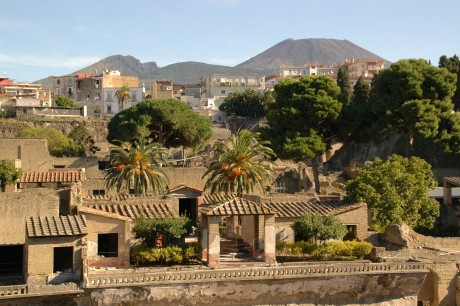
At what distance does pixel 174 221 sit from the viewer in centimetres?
2581

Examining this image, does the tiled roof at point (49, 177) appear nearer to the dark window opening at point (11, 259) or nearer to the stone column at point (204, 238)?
the dark window opening at point (11, 259)

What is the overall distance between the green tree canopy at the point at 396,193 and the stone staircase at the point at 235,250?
22.0 ft

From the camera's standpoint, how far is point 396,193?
34688 mm

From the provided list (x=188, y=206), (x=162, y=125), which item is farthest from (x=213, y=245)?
(x=162, y=125)

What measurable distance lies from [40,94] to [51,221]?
81.0m

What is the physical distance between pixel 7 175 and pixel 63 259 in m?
13.6

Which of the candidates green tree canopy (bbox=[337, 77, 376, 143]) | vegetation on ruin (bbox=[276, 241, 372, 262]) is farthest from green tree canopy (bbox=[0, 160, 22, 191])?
green tree canopy (bbox=[337, 77, 376, 143])

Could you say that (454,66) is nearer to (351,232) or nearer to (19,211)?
(351,232)

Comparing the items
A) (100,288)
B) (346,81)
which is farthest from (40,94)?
(100,288)

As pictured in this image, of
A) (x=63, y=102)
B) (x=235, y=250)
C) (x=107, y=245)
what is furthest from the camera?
(x=63, y=102)

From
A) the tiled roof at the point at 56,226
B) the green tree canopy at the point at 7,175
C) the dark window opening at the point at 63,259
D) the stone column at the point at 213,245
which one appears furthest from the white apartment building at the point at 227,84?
the dark window opening at the point at 63,259

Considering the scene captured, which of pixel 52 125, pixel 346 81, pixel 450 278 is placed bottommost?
pixel 450 278

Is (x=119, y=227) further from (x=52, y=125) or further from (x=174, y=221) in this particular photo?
(x=52, y=125)

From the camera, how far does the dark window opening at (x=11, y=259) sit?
82.7 ft
